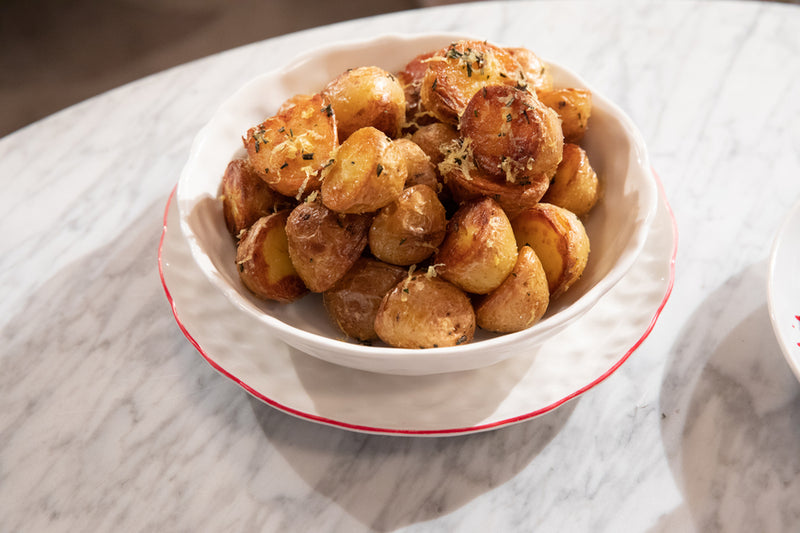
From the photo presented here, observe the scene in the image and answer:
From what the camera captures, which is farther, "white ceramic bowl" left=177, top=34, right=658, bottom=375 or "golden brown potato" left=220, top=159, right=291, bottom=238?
"golden brown potato" left=220, top=159, right=291, bottom=238

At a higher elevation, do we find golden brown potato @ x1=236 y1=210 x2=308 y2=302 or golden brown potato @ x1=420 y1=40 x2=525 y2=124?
golden brown potato @ x1=420 y1=40 x2=525 y2=124

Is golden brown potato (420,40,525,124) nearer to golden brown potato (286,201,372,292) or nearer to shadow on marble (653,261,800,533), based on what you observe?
→ golden brown potato (286,201,372,292)

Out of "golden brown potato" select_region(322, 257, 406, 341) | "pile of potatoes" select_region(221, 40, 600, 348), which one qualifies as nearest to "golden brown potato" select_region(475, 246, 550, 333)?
"pile of potatoes" select_region(221, 40, 600, 348)

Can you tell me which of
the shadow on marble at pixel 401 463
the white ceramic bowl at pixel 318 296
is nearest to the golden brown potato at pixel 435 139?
→ the white ceramic bowl at pixel 318 296

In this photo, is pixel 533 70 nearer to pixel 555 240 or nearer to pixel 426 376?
pixel 555 240

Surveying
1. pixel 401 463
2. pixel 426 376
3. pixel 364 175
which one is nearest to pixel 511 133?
pixel 364 175

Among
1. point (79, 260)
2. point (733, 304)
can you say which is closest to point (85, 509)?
point (79, 260)
